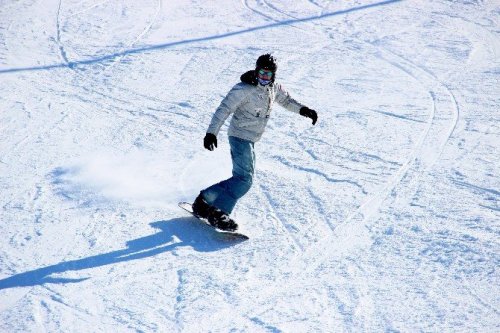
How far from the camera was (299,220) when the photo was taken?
562cm

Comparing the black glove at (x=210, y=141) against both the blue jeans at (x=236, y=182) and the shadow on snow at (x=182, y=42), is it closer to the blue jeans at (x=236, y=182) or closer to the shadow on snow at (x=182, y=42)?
the blue jeans at (x=236, y=182)

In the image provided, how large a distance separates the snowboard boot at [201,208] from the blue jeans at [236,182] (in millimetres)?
33

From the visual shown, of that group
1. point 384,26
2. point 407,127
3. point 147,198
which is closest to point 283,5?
point 384,26

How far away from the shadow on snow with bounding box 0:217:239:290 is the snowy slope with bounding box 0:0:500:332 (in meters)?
0.02

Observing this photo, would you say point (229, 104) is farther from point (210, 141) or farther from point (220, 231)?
point (220, 231)

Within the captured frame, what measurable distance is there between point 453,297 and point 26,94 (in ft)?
19.8

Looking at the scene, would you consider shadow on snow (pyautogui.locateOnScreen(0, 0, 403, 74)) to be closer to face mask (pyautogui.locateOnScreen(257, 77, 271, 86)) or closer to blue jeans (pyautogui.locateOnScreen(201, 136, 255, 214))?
blue jeans (pyautogui.locateOnScreen(201, 136, 255, 214))

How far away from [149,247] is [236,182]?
91 cm

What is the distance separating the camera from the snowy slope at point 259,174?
15.0 feet

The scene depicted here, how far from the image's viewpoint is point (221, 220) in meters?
5.29

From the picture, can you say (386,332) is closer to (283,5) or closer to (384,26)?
(384,26)

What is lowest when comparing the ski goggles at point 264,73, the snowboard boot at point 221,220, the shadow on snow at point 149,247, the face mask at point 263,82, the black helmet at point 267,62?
the shadow on snow at point 149,247

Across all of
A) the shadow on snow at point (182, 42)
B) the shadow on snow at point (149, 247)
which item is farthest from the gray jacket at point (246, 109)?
the shadow on snow at point (182, 42)

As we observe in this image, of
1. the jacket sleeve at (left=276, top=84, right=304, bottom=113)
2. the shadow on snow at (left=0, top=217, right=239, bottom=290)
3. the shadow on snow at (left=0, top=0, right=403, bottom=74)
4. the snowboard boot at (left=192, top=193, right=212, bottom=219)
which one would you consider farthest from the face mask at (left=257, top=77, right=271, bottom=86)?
the shadow on snow at (left=0, top=0, right=403, bottom=74)
